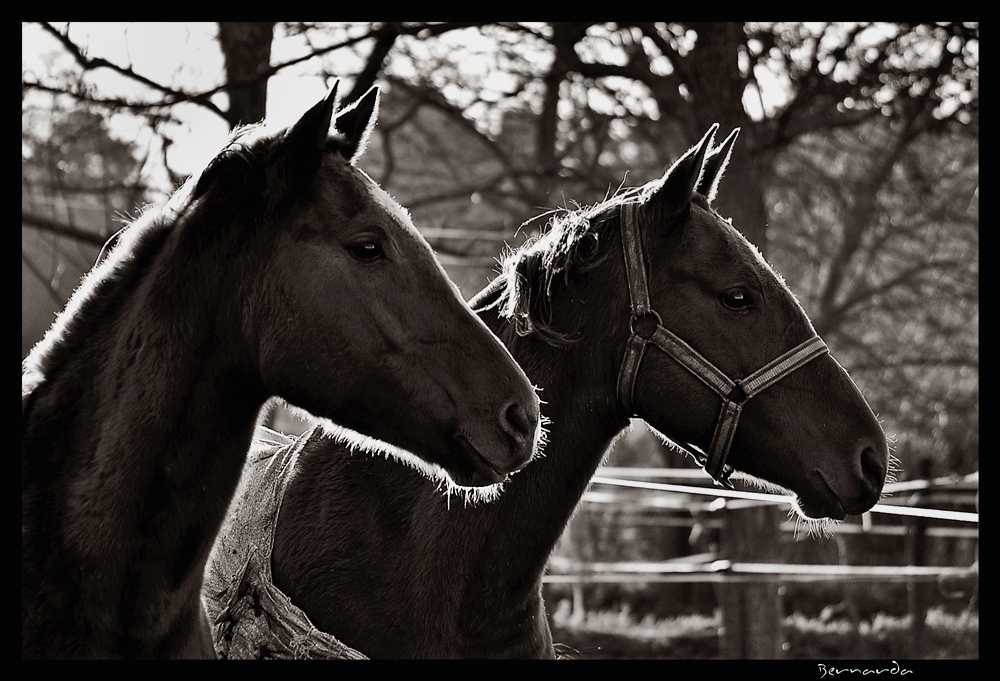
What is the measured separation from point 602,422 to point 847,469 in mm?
806

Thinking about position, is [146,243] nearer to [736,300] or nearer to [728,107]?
[736,300]

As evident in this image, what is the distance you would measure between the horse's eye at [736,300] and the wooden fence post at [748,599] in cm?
527

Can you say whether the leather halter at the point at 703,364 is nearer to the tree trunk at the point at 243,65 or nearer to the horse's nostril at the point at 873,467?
the horse's nostril at the point at 873,467

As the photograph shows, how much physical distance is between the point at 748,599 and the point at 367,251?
7014 millimetres

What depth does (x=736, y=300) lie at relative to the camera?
11.2 feet

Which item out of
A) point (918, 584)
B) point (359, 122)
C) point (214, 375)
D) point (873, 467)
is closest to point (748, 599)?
point (918, 584)

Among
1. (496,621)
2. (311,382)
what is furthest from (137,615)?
(496,621)

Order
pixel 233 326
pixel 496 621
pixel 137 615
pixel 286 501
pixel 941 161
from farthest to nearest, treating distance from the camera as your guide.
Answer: pixel 941 161 < pixel 286 501 < pixel 496 621 < pixel 233 326 < pixel 137 615

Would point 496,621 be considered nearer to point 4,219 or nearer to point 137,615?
point 137,615

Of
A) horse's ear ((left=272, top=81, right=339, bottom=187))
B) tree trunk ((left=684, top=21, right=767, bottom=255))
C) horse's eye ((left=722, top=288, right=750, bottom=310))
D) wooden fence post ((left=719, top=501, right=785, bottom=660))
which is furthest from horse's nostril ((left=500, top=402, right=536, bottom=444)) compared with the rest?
wooden fence post ((left=719, top=501, right=785, bottom=660))

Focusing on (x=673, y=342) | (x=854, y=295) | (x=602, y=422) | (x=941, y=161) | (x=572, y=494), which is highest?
(x=941, y=161)

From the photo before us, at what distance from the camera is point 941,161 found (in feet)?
49.8

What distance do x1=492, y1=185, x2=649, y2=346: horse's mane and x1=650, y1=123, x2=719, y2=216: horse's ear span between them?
4.5 inches

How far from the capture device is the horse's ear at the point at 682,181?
346 cm
